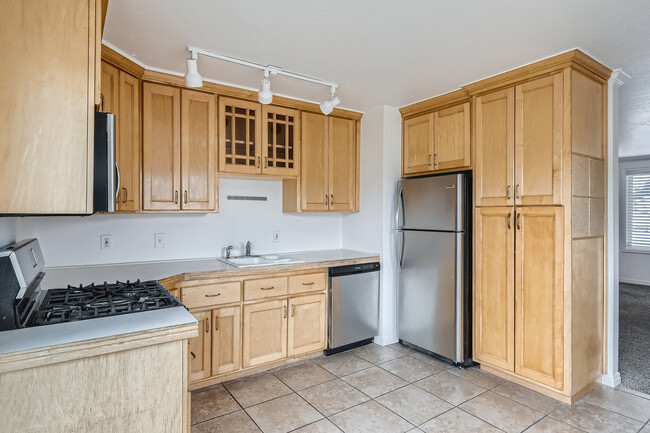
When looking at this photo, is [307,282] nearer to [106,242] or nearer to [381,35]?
[106,242]

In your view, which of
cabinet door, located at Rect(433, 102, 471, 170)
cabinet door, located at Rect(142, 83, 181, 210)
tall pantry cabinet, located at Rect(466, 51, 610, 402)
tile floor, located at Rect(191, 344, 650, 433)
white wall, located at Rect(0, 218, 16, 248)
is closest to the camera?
white wall, located at Rect(0, 218, 16, 248)

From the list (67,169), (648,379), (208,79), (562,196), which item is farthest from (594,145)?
(67,169)

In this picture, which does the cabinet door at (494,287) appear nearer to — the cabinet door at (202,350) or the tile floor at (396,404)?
the tile floor at (396,404)

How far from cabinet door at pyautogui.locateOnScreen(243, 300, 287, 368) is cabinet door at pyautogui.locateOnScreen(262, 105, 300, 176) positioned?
3.82ft

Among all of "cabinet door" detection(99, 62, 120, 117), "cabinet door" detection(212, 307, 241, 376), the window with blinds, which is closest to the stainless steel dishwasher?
"cabinet door" detection(212, 307, 241, 376)

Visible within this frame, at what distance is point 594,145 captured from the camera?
2637mm

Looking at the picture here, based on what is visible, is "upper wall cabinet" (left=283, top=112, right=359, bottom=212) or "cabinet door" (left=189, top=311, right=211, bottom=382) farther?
"upper wall cabinet" (left=283, top=112, right=359, bottom=212)

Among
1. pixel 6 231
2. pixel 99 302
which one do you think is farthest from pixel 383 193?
pixel 6 231

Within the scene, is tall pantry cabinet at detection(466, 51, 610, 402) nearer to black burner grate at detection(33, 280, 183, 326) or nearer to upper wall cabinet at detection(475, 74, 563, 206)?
upper wall cabinet at detection(475, 74, 563, 206)

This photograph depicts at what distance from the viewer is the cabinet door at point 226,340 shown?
8.73 ft

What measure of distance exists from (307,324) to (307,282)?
0.36 meters

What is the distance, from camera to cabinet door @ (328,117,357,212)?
364 cm

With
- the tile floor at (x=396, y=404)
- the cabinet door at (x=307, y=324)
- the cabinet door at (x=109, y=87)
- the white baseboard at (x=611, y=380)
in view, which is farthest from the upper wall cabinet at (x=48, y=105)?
the white baseboard at (x=611, y=380)

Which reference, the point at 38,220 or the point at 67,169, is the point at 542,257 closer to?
the point at 67,169
